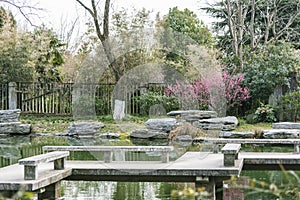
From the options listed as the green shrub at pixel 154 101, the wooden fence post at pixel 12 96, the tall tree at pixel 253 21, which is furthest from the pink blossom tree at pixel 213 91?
the wooden fence post at pixel 12 96

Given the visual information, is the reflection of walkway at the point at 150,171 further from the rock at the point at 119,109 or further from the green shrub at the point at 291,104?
the green shrub at the point at 291,104

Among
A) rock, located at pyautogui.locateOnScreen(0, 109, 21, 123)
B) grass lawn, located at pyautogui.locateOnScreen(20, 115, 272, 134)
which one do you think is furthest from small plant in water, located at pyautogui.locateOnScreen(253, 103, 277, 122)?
rock, located at pyautogui.locateOnScreen(0, 109, 21, 123)

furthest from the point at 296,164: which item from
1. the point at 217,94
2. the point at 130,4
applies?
the point at 130,4

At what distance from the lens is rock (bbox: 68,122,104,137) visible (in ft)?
52.6

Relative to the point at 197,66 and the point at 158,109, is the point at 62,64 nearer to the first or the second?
the point at 158,109

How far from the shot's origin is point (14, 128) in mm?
16891

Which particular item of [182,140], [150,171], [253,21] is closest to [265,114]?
[182,140]

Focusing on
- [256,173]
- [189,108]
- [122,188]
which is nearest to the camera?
[122,188]

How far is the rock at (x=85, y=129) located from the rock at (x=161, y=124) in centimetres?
165

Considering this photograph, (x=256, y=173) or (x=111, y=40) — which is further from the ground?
(x=111, y=40)

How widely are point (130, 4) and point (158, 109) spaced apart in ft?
17.8

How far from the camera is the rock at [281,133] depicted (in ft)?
44.9

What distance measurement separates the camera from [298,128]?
1451cm

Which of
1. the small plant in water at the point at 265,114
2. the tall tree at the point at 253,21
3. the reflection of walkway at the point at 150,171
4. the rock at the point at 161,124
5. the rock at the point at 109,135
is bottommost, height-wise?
the rock at the point at 109,135
